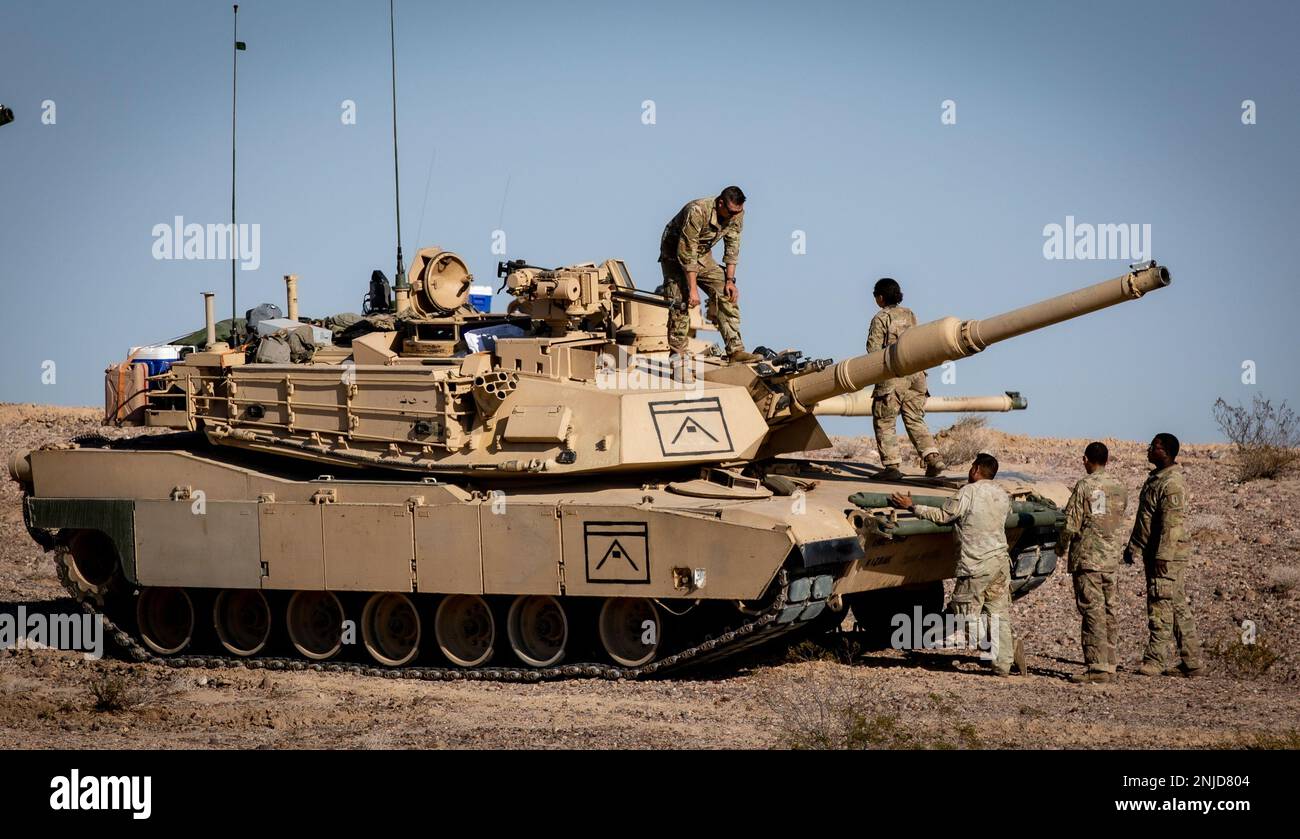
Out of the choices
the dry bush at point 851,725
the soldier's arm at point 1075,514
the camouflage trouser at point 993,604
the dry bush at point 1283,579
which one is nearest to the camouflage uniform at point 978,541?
the camouflage trouser at point 993,604

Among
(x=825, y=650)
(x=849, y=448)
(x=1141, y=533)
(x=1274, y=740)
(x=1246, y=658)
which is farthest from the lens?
(x=849, y=448)

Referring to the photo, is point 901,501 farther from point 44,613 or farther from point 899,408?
point 44,613

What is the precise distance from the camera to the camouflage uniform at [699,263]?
16.1 meters

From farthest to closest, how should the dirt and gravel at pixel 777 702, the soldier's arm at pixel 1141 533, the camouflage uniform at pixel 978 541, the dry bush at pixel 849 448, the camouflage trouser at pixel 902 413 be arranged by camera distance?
the dry bush at pixel 849 448 → the camouflage trouser at pixel 902 413 → the soldier's arm at pixel 1141 533 → the camouflage uniform at pixel 978 541 → the dirt and gravel at pixel 777 702

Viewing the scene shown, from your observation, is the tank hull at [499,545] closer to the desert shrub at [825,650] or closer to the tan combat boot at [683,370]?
the desert shrub at [825,650]

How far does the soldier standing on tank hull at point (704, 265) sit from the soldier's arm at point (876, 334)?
1.10 meters

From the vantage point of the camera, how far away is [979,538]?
13.8 metres

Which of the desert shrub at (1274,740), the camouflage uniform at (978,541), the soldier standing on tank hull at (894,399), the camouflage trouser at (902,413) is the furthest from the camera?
the camouflage trouser at (902,413)

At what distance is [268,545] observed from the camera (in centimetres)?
1545

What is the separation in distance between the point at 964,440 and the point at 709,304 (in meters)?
13.7

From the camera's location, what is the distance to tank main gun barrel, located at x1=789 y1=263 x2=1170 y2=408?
12.9 metres

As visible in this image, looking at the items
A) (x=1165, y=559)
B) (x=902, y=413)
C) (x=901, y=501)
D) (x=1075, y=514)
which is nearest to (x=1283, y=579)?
(x=1165, y=559)

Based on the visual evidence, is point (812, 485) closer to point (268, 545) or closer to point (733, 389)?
point (733, 389)
